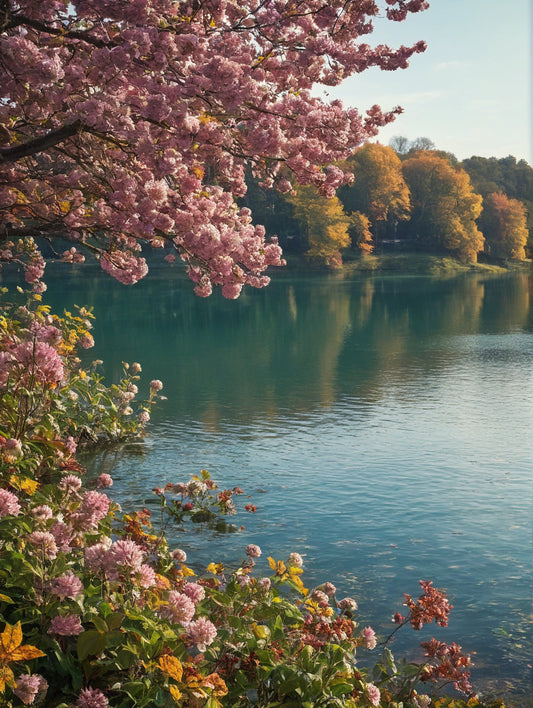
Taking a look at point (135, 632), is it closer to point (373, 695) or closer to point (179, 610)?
point (179, 610)

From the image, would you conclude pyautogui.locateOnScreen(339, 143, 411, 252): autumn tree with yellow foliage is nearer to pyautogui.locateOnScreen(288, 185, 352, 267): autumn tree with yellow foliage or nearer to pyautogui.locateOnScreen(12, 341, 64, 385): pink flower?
pyautogui.locateOnScreen(288, 185, 352, 267): autumn tree with yellow foliage

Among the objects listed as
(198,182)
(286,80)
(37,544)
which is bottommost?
(37,544)

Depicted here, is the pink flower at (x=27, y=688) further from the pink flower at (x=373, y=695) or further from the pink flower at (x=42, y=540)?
the pink flower at (x=373, y=695)

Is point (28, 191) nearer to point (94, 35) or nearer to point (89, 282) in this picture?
point (94, 35)

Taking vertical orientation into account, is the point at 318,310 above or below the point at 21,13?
below

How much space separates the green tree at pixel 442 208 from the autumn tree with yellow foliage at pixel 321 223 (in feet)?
62.7

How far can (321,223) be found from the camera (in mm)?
99562

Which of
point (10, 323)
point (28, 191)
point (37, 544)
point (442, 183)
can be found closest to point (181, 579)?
point (37, 544)

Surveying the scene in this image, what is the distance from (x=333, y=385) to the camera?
2842 centimetres

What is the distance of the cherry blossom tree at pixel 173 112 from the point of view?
8.21m

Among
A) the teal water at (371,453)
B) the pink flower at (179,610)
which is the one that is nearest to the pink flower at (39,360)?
the pink flower at (179,610)

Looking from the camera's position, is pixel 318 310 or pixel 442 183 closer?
pixel 318 310

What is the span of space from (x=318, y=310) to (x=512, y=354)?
21252 millimetres

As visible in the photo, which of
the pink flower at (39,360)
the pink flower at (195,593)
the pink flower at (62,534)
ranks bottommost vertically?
the pink flower at (195,593)
